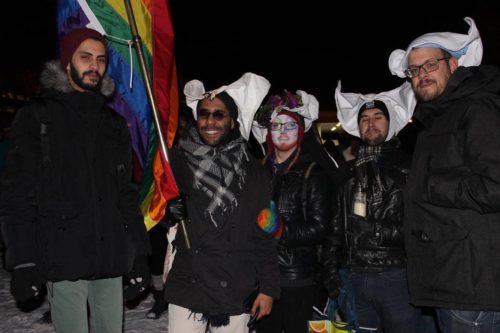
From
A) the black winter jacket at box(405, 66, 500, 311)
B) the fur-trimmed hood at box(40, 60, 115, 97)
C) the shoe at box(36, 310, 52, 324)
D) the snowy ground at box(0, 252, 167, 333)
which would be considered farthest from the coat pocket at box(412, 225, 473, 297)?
the shoe at box(36, 310, 52, 324)

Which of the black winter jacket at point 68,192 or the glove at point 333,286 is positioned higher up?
the black winter jacket at point 68,192

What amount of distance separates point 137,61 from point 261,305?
6.71 ft

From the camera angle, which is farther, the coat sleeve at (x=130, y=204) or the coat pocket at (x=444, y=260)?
the coat sleeve at (x=130, y=204)

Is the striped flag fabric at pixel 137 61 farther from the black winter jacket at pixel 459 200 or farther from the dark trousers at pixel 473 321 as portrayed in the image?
the dark trousers at pixel 473 321

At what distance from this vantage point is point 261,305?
124 inches

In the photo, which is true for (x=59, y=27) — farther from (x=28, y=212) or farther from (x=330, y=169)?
(x=330, y=169)

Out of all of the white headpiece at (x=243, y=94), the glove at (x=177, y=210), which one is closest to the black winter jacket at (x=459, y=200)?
the white headpiece at (x=243, y=94)

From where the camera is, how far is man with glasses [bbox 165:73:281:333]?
120 inches

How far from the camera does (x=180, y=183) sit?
10.7ft

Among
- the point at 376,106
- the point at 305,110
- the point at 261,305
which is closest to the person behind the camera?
the point at 261,305

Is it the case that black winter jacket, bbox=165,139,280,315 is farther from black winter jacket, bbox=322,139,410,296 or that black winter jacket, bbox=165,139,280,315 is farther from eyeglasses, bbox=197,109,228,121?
black winter jacket, bbox=322,139,410,296

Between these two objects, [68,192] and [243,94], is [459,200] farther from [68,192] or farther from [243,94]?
[68,192]

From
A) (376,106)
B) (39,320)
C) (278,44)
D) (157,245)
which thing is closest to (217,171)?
(376,106)

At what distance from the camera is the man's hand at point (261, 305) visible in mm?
3143
